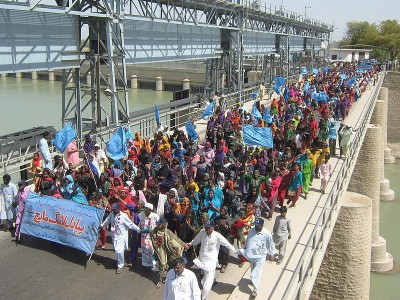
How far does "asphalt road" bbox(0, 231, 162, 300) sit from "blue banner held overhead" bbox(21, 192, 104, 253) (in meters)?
0.27

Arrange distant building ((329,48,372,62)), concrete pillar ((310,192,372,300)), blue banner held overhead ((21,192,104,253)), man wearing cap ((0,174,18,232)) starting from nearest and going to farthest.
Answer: blue banner held overhead ((21,192,104,253)), man wearing cap ((0,174,18,232)), concrete pillar ((310,192,372,300)), distant building ((329,48,372,62))

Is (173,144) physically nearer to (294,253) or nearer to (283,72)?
(294,253)

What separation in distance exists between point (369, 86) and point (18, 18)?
28.0m

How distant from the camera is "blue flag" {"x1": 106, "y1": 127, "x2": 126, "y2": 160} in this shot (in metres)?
11.4

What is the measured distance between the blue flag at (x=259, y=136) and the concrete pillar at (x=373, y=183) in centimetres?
1056

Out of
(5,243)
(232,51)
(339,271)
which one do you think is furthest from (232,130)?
(232,51)

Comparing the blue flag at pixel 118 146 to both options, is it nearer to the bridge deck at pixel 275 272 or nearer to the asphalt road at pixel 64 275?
the asphalt road at pixel 64 275

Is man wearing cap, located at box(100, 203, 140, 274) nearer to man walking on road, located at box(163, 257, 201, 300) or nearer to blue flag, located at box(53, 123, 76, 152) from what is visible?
man walking on road, located at box(163, 257, 201, 300)

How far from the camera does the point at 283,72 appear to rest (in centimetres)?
4353

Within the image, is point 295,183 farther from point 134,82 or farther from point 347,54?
point 347,54

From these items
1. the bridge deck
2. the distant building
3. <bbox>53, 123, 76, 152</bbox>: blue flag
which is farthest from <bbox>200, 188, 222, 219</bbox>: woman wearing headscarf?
the distant building

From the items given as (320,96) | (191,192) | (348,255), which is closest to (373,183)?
(320,96)

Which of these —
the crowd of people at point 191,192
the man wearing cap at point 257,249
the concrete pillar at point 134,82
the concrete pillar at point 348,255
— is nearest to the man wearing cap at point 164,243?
the crowd of people at point 191,192

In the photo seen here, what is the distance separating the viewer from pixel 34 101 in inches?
1871
